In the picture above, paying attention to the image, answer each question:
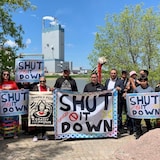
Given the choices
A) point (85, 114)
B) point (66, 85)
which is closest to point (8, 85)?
point (66, 85)

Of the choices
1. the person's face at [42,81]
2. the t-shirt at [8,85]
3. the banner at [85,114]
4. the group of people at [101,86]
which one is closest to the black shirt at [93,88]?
the group of people at [101,86]

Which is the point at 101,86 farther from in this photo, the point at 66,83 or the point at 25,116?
the point at 25,116

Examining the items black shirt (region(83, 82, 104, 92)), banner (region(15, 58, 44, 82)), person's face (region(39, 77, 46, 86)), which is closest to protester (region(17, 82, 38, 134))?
banner (region(15, 58, 44, 82))

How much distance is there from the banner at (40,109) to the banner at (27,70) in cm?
79

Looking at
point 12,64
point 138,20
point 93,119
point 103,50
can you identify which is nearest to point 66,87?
point 93,119

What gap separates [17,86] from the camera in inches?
316

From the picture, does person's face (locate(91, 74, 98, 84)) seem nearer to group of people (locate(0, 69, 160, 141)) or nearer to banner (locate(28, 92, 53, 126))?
group of people (locate(0, 69, 160, 141))

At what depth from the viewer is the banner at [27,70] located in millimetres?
8164

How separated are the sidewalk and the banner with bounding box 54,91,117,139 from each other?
200mm

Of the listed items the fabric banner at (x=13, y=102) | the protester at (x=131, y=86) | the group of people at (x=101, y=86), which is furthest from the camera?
the protester at (x=131, y=86)

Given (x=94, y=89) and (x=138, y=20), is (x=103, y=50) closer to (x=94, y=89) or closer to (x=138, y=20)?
(x=138, y=20)

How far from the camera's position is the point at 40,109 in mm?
7516

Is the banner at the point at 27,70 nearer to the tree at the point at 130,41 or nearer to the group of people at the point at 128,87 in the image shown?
the group of people at the point at 128,87

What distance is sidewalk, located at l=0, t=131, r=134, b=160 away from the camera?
19.6 ft
